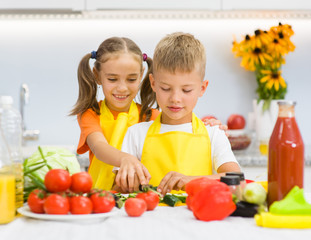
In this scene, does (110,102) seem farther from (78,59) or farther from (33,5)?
Result: (78,59)

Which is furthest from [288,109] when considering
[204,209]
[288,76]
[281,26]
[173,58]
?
→ [288,76]

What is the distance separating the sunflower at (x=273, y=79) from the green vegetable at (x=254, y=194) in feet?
7.12

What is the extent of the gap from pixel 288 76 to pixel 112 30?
50.3 inches

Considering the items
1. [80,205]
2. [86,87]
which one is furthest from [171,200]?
[86,87]

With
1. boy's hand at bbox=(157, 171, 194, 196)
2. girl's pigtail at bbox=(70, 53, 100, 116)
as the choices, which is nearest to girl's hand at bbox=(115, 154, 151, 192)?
boy's hand at bbox=(157, 171, 194, 196)

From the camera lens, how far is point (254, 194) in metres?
1.16

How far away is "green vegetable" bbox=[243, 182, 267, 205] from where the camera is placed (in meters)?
1.16

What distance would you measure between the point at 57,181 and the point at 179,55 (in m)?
0.74

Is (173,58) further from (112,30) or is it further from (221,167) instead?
(112,30)

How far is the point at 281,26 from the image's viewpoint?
3.21 metres

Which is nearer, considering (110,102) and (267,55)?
(110,102)

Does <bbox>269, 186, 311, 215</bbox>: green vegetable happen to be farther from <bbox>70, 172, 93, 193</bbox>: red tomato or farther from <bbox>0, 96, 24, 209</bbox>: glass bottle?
<bbox>0, 96, 24, 209</bbox>: glass bottle

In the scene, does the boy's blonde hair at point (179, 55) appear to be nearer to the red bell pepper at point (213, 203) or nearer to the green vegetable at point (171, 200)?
the green vegetable at point (171, 200)

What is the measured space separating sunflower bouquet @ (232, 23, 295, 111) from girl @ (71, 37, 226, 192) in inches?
53.2
